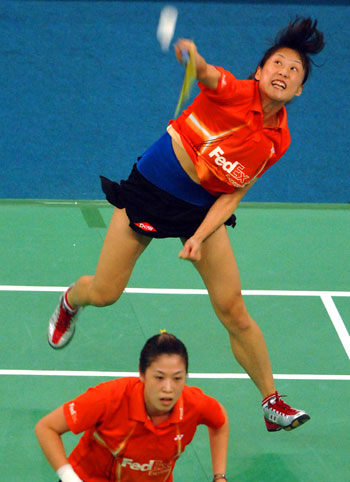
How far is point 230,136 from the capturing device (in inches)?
171

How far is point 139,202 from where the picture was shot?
15.1ft

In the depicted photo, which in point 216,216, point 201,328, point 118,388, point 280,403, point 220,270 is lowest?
point 118,388

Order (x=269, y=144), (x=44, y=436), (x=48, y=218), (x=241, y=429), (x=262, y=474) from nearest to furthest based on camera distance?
1. (x=44, y=436)
2. (x=269, y=144)
3. (x=262, y=474)
4. (x=241, y=429)
5. (x=48, y=218)

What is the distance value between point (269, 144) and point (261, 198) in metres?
3.89

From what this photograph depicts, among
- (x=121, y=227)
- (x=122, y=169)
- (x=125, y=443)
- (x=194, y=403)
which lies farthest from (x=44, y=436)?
(x=122, y=169)

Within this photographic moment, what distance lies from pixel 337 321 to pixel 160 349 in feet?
9.34

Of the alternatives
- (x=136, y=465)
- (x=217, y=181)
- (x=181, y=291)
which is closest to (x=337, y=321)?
(x=181, y=291)

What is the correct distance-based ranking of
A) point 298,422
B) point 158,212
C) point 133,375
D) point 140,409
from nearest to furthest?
point 140,409
point 158,212
point 298,422
point 133,375

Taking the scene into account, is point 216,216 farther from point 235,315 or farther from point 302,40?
point 302,40

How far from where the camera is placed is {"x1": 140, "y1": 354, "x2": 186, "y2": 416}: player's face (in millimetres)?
3535

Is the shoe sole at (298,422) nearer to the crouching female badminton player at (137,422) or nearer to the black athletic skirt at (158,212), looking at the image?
the crouching female badminton player at (137,422)

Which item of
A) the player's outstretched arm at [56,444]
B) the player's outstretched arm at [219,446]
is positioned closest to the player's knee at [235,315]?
the player's outstretched arm at [219,446]

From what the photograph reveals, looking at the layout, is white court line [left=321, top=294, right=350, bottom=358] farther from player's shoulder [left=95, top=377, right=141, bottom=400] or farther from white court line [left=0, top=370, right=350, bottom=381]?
player's shoulder [left=95, top=377, right=141, bottom=400]

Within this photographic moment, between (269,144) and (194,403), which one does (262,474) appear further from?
(269,144)
